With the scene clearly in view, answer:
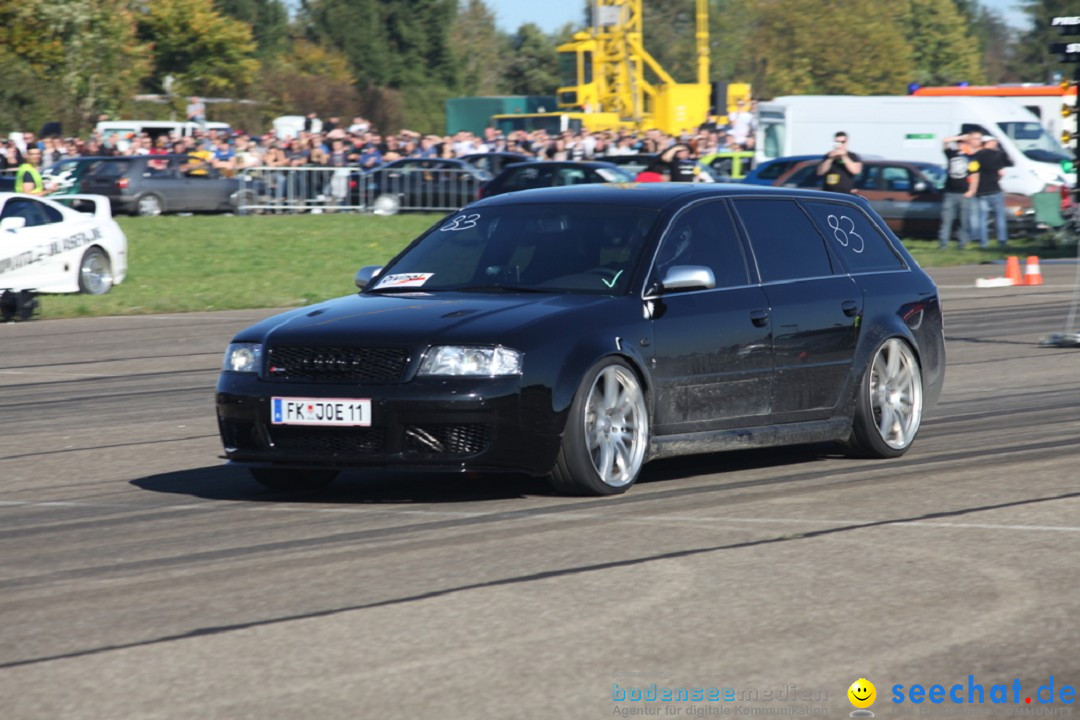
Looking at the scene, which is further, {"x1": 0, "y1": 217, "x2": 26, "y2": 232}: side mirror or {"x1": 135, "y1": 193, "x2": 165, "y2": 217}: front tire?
{"x1": 135, "y1": 193, "x2": 165, "y2": 217}: front tire

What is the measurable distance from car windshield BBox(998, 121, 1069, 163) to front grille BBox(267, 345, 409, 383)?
2918 centimetres

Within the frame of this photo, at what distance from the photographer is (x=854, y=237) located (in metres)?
10.1

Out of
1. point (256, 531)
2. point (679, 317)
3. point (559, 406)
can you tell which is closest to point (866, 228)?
point (679, 317)

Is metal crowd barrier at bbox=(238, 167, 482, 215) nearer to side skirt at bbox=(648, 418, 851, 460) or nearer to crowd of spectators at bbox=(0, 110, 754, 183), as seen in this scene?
crowd of spectators at bbox=(0, 110, 754, 183)

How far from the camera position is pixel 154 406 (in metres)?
12.7

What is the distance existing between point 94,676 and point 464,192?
3458 centimetres

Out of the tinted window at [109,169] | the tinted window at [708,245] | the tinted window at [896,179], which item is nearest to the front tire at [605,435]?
the tinted window at [708,245]

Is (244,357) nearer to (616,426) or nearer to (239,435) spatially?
(239,435)

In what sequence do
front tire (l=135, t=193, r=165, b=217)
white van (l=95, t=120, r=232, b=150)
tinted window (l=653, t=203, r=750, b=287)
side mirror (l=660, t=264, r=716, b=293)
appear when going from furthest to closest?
1. white van (l=95, t=120, r=232, b=150)
2. front tire (l=135, t=193, r=165, b=217)
3. tinted window (l=653, t=203, r=750, b=287)
4. side mirror (l=660, t=264, r=716, b=293)

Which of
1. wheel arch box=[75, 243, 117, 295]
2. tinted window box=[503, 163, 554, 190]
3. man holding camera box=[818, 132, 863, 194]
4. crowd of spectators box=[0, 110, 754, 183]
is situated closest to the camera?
wheel arch box=[75, 243, 117, 295]

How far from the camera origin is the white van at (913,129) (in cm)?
3503

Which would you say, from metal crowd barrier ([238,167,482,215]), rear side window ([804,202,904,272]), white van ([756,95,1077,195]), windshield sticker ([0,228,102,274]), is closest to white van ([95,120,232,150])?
metal crowd barrier ([238,167,482,215])

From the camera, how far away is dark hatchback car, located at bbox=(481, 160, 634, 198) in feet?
111
